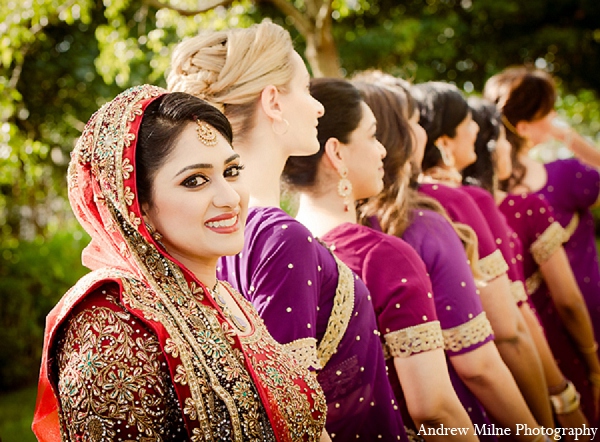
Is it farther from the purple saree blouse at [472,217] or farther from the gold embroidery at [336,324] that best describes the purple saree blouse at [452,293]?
the gold embroidery at [336,324]

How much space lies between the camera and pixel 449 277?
9.38 feet

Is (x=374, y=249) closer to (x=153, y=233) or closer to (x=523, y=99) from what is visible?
(x=153, y=233)

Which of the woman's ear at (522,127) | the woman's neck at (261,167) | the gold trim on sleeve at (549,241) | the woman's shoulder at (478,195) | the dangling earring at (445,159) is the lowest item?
the gold trim on sleeve at (549,241)

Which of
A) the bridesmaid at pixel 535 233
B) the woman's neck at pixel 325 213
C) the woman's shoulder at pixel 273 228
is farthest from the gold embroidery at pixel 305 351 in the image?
the bridesmaid at pixel 535 233

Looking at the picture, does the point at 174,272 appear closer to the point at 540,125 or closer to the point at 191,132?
the point at 191,132

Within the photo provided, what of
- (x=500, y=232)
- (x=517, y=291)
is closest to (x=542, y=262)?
(x=517, y=291)

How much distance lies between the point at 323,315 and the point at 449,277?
0.71 m


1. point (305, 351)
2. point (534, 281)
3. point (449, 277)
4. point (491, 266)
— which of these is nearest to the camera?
point (305, 351)

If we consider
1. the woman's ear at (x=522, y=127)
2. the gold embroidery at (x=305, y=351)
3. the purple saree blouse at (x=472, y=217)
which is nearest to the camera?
the gold embroidery at (x=305, y=351)

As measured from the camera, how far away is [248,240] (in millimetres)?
2354

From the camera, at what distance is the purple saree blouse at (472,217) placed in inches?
131

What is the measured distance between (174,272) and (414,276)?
102 cm

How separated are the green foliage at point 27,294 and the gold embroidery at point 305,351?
238 inches

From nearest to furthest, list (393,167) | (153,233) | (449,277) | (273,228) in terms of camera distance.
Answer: (153,233)
(273,228)
(449,277)
(393,167)
